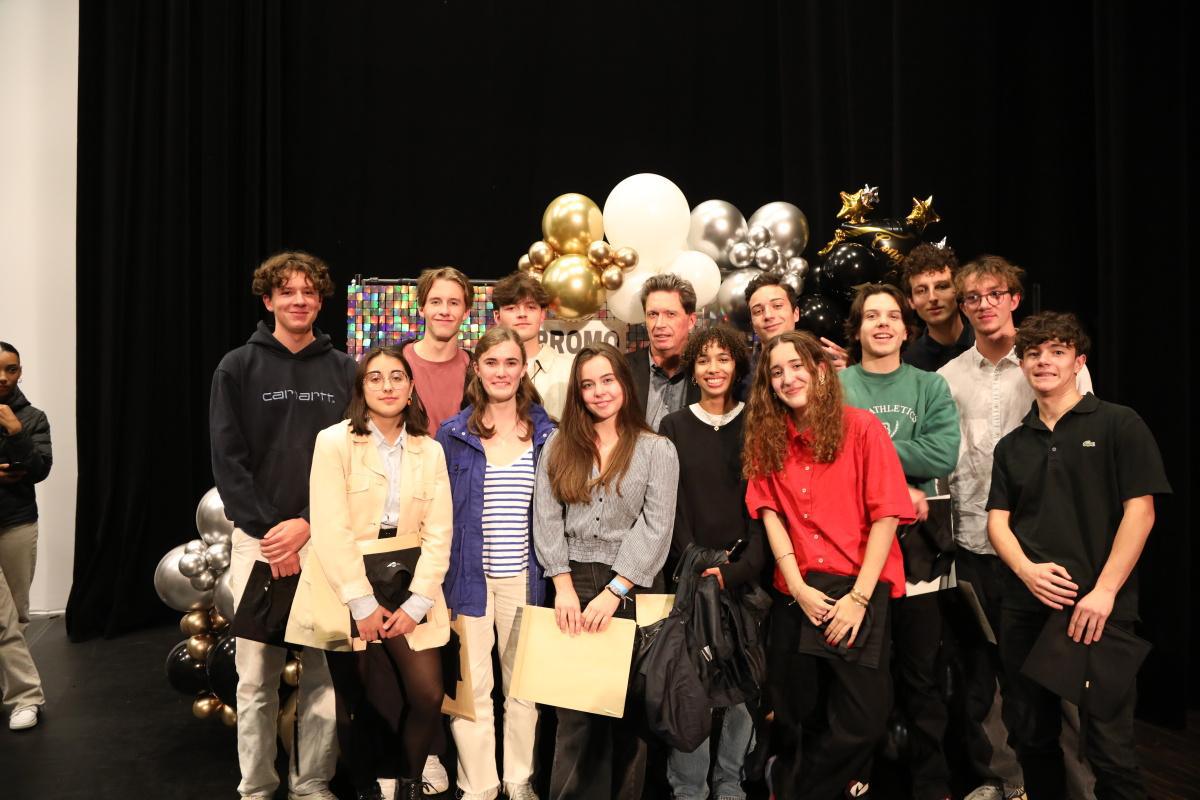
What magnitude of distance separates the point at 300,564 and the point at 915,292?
241 centimetres

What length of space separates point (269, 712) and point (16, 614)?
1.57 m

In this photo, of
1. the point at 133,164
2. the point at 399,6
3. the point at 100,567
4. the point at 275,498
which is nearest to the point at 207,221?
the point at 133,164

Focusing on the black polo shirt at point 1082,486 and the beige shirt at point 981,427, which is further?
the beige shirt at point 981,427

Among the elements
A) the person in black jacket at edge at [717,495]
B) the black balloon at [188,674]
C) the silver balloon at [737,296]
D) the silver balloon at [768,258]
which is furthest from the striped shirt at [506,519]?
the silver balloon at [768,258]

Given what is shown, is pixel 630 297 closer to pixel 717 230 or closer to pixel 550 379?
pixel 717 230

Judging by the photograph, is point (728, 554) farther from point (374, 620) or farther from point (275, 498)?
point (275, 498)

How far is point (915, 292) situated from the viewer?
11.0ft

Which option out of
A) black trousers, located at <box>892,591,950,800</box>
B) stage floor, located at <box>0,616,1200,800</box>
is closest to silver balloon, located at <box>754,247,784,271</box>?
black trousers, located at <box>892,591,950,800</box>

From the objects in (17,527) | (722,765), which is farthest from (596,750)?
(17,527)

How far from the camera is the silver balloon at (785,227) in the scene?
14.3 feet

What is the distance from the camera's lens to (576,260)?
4.26 meters

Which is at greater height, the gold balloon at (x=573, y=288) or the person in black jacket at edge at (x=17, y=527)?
the gold balloon at (x=573, y=288)

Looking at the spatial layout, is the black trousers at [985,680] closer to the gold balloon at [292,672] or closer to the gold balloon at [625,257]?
the gold balloon at [625,257]

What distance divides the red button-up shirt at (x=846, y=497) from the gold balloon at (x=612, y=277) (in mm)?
1818
